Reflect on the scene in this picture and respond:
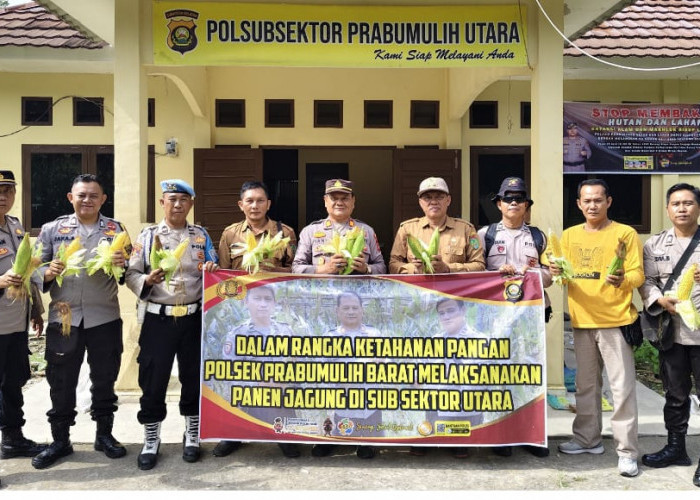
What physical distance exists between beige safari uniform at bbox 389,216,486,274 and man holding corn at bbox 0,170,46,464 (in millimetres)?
2494

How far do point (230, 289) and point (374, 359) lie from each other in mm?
1058

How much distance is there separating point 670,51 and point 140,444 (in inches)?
304

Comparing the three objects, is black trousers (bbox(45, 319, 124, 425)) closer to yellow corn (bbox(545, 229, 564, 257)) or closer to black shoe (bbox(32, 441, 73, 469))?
black shoe (bbox(32, 441, 73, 469))

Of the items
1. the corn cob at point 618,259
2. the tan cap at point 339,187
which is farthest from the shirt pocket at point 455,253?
the corn cob at point 618,259

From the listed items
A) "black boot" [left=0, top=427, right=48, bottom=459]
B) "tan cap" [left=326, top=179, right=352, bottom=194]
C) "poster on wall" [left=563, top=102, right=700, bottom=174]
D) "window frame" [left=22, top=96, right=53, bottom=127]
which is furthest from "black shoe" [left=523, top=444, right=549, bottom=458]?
"window frame" [left=22, top=96, right=53, bottom=127]

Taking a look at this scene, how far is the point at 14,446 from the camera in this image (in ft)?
13.2

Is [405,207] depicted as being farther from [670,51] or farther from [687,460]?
[687,460]

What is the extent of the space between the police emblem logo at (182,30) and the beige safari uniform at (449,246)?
269 cm

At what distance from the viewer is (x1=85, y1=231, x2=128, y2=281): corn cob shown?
3.83 metres

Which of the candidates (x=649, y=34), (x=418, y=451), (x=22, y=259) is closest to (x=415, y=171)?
(x=649, y=34)

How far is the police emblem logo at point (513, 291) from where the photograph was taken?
12.9 feet

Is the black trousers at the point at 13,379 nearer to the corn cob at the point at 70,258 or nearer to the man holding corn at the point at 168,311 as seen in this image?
the corn cob at the point at 70,258

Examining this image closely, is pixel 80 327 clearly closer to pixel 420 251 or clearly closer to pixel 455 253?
pixel 420 251
